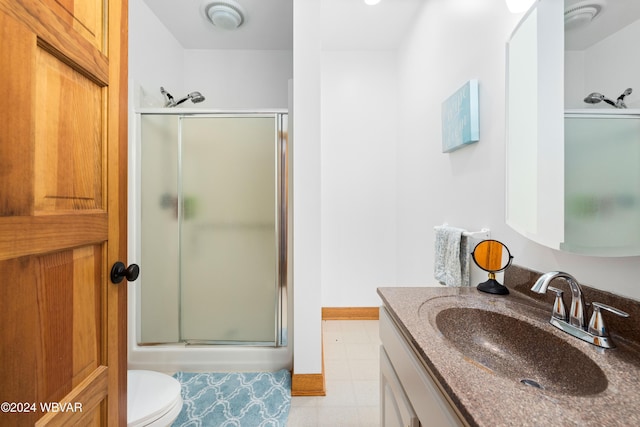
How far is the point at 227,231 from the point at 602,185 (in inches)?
74.2

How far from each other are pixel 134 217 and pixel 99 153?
1.28 meters

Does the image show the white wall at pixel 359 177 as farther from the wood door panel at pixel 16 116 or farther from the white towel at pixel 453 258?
the wood door panel at pixel 16 116

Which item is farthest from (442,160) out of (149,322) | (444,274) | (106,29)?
(149,322)

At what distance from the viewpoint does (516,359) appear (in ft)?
2.36

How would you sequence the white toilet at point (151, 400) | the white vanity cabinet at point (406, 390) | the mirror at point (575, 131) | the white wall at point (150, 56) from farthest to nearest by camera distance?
the white wall at point (150, 56) < the white toilet at point (151, 400) < the mirror at point (575, 131) < the white vanity cabinet at point (406, 390)

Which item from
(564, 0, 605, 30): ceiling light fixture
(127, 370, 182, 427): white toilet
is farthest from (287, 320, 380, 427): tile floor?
(564, 0, 605, 30): ceiling light fixture

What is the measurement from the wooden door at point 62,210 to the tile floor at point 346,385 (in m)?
0.95

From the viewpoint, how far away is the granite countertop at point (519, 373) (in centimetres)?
40

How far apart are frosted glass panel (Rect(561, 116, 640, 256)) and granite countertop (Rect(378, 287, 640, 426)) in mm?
244

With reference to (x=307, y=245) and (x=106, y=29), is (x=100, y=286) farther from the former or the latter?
(x=307, y=245)

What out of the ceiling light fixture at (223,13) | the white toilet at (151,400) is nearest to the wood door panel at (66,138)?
the white toilet at (151,400)

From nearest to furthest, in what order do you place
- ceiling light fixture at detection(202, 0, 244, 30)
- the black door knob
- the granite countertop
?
the granite countertop, the black door knob, ceiling light fixture at detection(202, 0, 244, 30)

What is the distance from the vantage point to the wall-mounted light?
0.94 metres

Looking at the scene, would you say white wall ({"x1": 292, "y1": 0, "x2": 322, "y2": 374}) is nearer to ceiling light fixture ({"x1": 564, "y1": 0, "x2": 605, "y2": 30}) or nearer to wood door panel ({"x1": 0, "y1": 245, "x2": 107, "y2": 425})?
wood door panel ({"x1": 0, "y1": 245, "x2": 107, "y2": 425})
